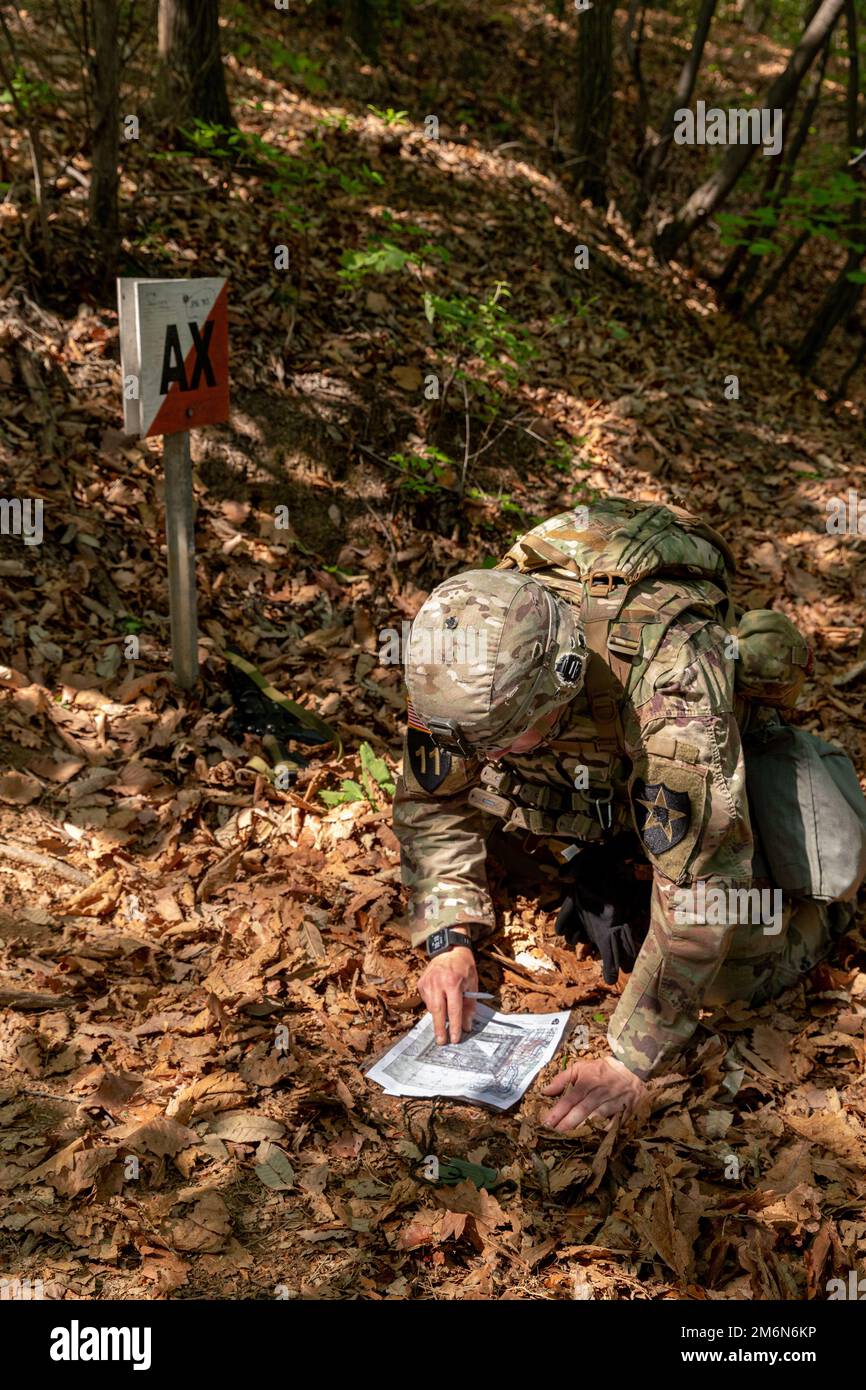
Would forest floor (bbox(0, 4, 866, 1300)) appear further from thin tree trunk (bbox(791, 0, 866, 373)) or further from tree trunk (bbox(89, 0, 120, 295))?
thin tree trunk (bbox(791, 0, 866, 373))

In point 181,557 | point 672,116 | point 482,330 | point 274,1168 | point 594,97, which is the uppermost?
point 594,97

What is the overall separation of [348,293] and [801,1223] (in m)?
5.67

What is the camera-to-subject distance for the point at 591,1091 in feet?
10.2

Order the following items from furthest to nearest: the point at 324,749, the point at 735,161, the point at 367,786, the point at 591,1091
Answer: the point at 735,161 < the point at 324,749 < the point at 367,786 < the point at 591,1091

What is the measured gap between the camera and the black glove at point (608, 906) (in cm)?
362

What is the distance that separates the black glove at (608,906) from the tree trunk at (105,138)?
13.1 feet

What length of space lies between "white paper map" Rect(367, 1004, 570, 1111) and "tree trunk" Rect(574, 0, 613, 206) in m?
8.42

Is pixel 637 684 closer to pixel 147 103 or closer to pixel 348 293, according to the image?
pixel 348 293

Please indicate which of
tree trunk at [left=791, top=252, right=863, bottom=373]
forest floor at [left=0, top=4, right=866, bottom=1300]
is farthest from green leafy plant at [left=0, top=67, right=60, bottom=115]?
tree trunk at [left=791, top=252, right=863, bottom=373]

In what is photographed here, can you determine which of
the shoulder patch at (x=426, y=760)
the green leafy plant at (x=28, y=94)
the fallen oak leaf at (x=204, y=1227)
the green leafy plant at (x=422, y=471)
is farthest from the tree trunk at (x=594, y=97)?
the fallen oak leaf at (x=204, y=1227)

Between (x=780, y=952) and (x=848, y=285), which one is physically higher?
(x=848, y=285)

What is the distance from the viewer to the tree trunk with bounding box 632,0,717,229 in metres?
9.09

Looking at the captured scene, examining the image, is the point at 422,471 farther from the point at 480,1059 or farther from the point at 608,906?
the point at 480,1059

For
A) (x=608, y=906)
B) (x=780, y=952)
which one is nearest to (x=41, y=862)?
(x=608, y=906)
